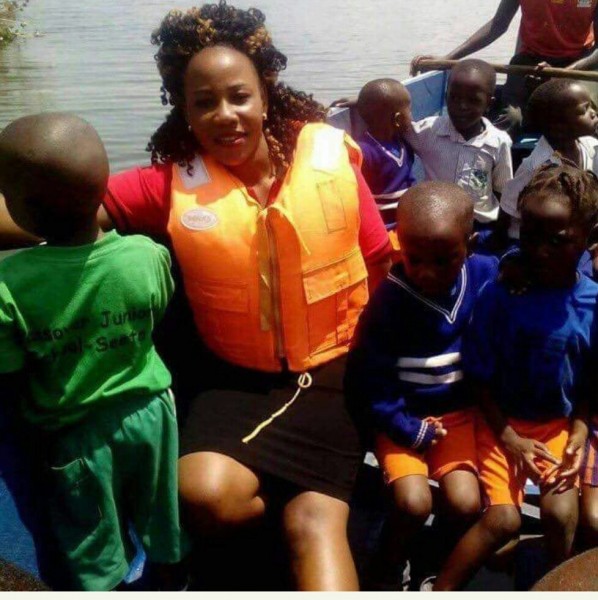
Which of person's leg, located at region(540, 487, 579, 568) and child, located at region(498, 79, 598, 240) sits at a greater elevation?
child, located at region(498, 79, 598, 240)

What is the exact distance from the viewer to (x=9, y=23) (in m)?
16.5

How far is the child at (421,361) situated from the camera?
6.36ft

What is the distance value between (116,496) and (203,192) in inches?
33.0

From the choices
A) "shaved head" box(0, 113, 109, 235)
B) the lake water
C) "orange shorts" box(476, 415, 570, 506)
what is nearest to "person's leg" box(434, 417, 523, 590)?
"orange shorts" box(476, 415, 570, 506)

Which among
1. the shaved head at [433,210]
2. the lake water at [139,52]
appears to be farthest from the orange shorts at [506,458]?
the lake water at [139,52]

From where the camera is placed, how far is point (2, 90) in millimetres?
11867

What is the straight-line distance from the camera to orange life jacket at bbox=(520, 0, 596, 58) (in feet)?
15.7

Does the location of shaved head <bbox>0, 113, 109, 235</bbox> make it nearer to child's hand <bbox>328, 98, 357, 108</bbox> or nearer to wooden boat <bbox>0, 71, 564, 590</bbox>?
wooden boat <bbox>0, 71, 564, 590</bbox>

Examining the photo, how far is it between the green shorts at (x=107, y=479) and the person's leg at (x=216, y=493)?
0.15 feet

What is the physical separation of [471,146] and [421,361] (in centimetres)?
156

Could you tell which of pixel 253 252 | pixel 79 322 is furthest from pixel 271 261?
pixel 79 322

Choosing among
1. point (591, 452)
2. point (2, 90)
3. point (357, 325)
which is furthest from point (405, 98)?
point (2, 90)

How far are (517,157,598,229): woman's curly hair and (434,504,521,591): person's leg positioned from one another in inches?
30.4

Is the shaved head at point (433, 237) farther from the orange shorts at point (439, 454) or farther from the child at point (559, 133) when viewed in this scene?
the child at point (559, 133)
